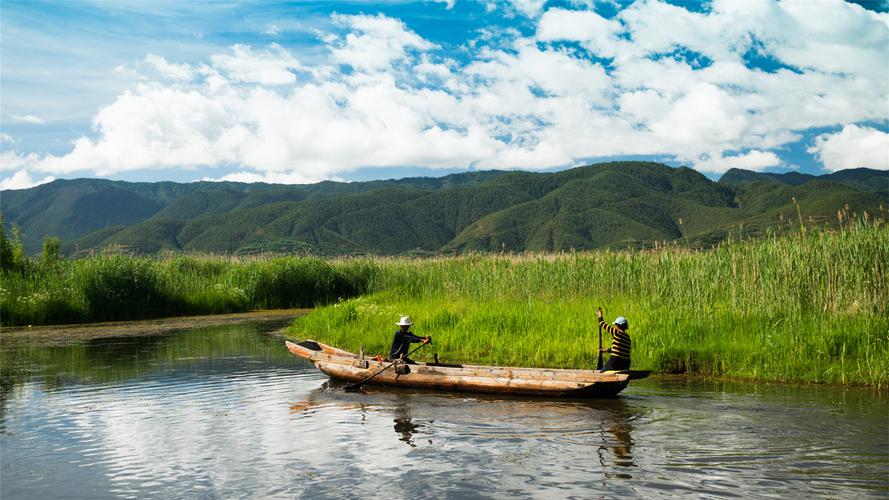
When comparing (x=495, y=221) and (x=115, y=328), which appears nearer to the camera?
(x=115, y=328)

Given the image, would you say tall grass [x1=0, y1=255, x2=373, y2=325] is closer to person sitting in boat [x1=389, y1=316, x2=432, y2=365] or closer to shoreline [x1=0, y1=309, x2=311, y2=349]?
shoreline [x1=0, y1=309, x2=311, y2=349]

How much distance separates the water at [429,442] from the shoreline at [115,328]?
29.7ft

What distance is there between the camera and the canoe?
495 inches

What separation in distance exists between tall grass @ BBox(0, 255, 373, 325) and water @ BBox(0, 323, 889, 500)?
14141 millimetres

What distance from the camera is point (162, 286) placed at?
32219 millimetres

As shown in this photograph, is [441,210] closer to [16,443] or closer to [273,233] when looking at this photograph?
[273,233]

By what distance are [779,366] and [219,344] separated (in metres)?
15.2

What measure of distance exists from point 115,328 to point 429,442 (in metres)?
20.1

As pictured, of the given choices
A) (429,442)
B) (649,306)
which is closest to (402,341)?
(429,442)

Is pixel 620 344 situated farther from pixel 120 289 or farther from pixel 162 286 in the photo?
pixel 162 286

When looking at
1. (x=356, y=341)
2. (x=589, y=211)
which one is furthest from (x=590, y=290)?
(x=589, y=211)

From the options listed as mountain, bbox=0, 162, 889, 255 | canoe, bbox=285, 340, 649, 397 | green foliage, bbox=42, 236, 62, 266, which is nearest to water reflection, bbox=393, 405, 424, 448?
canoe, bbox=285, 340, 649, 397

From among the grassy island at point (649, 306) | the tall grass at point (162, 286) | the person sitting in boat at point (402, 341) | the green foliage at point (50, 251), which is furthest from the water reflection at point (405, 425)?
the green foliage at point (50, 251)

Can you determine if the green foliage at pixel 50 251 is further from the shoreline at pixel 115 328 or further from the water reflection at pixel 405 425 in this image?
the water reflection at pixel 405 425
